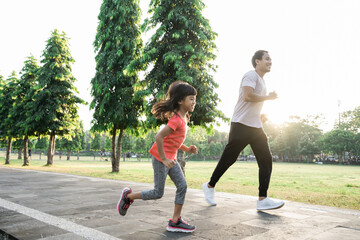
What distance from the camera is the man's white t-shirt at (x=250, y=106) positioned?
4441 mm

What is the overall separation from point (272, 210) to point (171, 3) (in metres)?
10.7

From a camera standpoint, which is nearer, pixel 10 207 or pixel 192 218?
pixel 192 218

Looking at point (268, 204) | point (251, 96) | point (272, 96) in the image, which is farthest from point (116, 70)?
point (268, 204)

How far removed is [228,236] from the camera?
9.75 feet

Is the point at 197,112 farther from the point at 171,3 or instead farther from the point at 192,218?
the point at 192,218

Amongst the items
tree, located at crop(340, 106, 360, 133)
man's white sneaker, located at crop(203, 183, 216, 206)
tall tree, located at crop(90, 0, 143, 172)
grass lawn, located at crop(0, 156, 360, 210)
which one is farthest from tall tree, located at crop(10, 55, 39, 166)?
tree, located at crop(340, 106, 360, 133)

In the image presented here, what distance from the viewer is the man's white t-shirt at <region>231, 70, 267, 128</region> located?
4.44 metres

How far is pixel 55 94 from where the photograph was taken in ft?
78.2

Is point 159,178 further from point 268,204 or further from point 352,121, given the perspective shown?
point 352,121

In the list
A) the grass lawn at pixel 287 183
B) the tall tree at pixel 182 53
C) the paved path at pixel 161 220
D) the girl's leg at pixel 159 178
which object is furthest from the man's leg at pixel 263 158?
the tall tree at pixel 182 53

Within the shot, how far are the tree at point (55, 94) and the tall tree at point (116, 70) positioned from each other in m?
6.86

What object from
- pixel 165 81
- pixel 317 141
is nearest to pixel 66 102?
pixel 165 81

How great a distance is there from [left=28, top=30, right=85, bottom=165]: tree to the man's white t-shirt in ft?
70.0

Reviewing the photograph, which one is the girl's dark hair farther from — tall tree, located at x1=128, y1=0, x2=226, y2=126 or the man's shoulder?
tall tree, located at x1=128, y1=0, x2=226, y2=126
